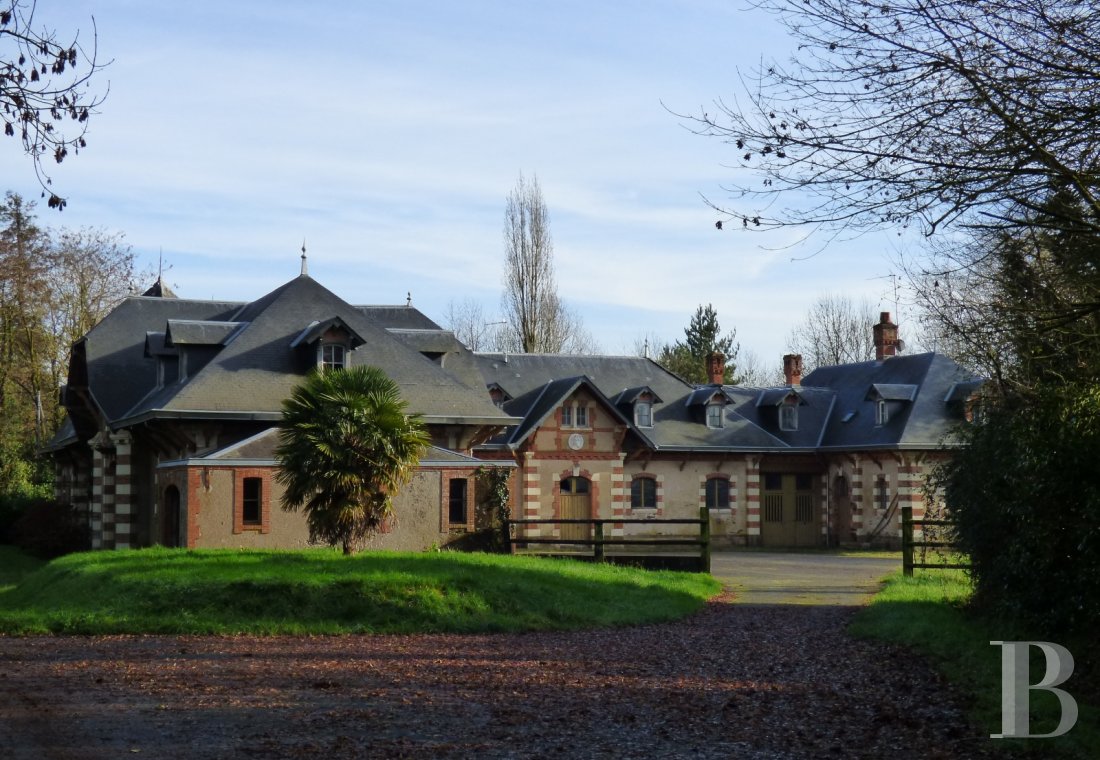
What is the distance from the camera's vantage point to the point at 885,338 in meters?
43.8

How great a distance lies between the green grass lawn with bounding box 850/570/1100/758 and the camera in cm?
845

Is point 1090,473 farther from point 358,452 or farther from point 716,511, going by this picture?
point 716,511

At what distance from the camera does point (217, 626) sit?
1542cm

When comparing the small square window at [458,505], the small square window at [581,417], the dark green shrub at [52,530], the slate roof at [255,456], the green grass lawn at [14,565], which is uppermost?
the small square window at [581,417]

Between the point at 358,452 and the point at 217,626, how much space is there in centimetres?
485

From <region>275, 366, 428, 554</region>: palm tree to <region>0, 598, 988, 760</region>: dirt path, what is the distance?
503 cm

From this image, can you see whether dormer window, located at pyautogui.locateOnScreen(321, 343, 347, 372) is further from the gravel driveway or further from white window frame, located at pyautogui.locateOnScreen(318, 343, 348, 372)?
the gravel driveway

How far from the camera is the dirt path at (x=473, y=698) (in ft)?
28.0

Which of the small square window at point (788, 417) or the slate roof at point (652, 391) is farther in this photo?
the small square window at point (788, 417)

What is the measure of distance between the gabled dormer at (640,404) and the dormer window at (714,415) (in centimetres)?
183

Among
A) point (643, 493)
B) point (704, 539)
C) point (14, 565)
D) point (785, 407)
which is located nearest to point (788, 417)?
point (785, 407)

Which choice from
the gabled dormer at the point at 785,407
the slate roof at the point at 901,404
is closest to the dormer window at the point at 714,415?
the gabled dormer at the point at 785,407

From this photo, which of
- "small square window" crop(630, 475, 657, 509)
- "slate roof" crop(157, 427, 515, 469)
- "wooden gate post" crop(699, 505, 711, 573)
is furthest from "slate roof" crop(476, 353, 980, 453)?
"wooden gate post" crop(699, 505, 711, 573)

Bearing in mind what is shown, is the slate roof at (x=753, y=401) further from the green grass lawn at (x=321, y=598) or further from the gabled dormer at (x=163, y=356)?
the green grass lawn at (x=321, y=598)
